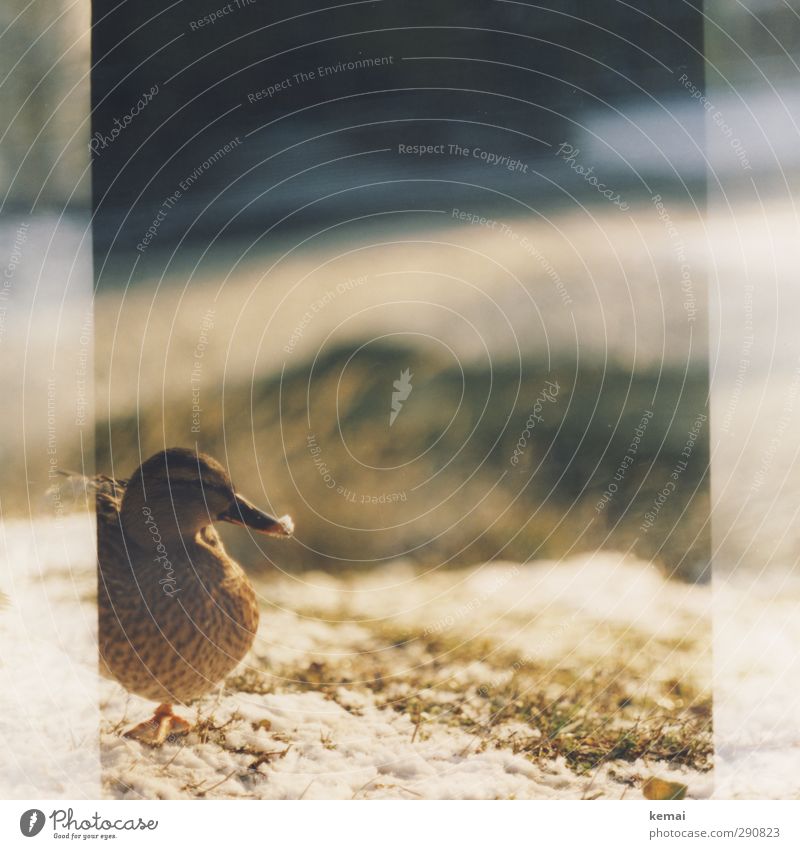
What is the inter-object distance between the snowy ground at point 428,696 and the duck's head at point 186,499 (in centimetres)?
9

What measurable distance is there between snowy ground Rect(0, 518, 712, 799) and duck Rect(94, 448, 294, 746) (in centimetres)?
3

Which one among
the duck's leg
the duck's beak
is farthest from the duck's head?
the duck's leg

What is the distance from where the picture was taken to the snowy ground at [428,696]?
1008mm

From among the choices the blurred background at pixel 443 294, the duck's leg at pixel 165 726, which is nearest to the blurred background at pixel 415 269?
the blurred background at pixel 443 294

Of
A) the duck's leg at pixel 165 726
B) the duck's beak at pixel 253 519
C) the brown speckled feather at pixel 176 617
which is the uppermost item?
the duck's beak at pixel 253 519

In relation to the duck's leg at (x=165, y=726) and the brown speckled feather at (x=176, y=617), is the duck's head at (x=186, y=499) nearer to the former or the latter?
the brown speckled feather at (x=176, y=617)

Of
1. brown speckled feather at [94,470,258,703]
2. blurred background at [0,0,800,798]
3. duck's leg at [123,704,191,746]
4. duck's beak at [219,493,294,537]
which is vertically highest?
blurred background at [0,0,800,798]

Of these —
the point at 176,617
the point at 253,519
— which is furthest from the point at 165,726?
the point at 253,519

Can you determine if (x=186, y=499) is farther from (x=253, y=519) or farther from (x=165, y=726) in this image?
(x=165, y=726)

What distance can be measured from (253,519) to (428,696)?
1.13ft

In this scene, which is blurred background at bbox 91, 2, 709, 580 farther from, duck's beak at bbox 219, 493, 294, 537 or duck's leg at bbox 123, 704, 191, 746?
duck's leg at bbox 123, 704, 191, 746

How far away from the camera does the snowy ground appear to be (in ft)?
3.31
